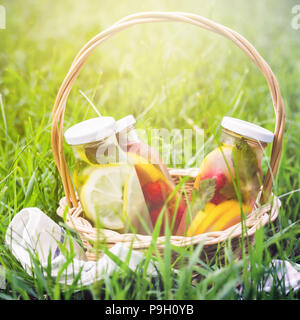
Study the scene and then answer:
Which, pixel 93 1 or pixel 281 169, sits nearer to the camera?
pixel 281 169

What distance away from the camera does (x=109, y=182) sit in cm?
61

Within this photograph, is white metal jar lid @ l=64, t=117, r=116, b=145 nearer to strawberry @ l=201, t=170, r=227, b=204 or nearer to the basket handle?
the basket handle

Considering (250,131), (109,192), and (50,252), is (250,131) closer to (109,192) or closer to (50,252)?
(109,192)

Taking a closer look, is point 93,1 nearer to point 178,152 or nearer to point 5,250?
point 178,152

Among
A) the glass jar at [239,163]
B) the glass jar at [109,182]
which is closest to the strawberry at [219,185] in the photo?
the glass jar at [239,163]

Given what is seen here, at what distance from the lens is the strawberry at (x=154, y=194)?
0.64 meters

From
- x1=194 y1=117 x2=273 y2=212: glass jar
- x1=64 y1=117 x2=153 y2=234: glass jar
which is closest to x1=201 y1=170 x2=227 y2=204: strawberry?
x1=194 y1=117 x2=273 y2=212: glass jar

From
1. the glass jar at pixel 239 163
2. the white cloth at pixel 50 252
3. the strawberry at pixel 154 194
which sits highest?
the glass jar at pixel 239 163

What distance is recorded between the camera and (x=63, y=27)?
1.58 metres

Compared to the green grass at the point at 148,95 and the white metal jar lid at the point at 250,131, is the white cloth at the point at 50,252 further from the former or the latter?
the white metal jar lid at the point at 250,131

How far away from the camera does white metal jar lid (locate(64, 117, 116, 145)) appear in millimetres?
588

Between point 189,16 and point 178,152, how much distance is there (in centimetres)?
39
